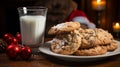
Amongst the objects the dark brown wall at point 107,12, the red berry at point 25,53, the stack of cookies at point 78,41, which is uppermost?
the stack of cookies at point 78,41

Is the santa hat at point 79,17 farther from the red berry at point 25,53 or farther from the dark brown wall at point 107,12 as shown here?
the red berry at point 25,53

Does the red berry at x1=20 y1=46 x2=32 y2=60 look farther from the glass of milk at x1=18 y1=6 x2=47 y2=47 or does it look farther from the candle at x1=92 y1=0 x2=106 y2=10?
the candle at x1=92 y1=0 x2=106 y2=10

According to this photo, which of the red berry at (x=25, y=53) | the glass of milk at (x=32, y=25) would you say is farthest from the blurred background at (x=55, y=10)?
the red berry at (x=25, y=53)

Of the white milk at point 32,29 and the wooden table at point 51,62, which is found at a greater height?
the white milk at point 32,29

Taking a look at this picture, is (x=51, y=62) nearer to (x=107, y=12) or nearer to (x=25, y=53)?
(x=25, y=53)

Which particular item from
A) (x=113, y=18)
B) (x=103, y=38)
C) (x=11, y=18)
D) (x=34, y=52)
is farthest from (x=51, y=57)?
(x=113, y=18)

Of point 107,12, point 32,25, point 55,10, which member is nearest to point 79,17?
point 55,10
